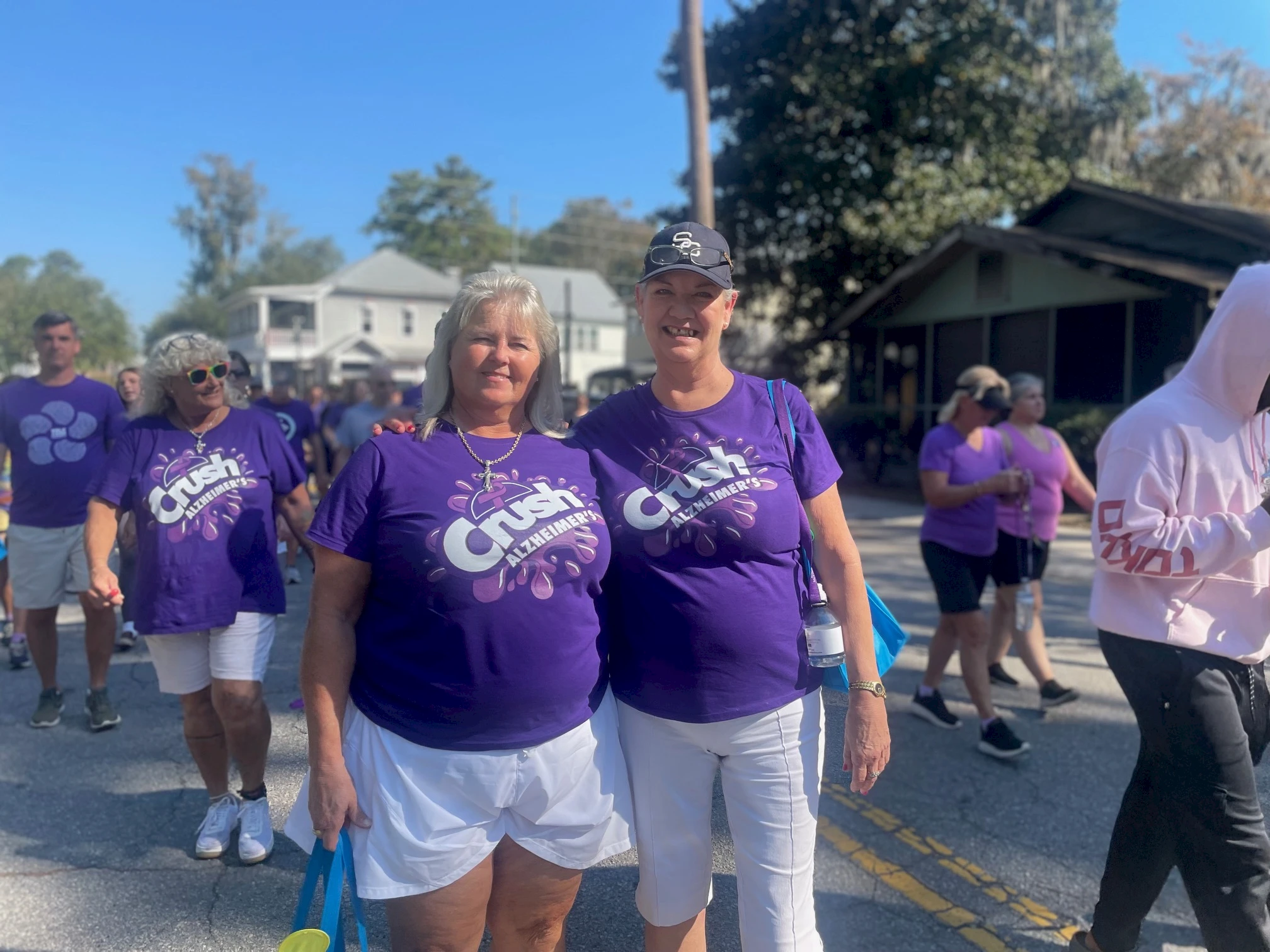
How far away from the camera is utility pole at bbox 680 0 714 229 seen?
10.8 meters

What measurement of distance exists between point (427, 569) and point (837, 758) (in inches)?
42.8

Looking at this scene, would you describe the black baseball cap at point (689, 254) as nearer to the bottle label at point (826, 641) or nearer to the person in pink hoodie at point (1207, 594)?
the bottle label at point (826, 641)

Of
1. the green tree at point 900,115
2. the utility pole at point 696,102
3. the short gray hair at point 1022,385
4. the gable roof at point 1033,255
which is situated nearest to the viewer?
the short gray hair at point 1022,385

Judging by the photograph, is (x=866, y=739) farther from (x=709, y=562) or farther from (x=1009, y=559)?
(x=1009, y=559)

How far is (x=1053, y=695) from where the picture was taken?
4762 mm

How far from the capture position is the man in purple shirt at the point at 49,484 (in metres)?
4.66

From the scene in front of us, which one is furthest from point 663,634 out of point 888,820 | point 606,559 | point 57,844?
point 57,844

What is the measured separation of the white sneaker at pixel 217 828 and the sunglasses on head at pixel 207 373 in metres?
1.52

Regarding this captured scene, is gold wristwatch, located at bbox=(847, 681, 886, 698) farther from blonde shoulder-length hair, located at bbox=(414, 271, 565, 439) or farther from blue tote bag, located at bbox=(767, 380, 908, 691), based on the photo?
blonde shoulder-length hair, located at bbox=(414, 271, 565, 439)

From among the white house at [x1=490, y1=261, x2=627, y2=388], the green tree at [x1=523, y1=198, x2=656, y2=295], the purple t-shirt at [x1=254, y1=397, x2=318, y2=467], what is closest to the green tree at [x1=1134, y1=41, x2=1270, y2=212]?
the purple t-shirt at [x1=254, y1=397, x2=318, y2=467]

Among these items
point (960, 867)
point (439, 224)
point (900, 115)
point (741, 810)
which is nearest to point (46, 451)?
point (741, 810)

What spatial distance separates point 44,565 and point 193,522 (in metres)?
2.20

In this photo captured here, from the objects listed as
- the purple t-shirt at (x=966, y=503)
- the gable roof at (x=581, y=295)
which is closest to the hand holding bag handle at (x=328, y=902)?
the purple t-shirt at (x=966, y=503)

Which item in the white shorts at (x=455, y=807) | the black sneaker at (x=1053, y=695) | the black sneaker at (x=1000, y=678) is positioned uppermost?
the white shorts at (x=455, y=807)
